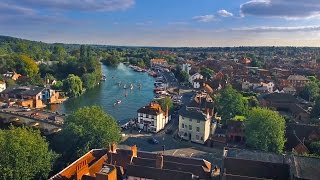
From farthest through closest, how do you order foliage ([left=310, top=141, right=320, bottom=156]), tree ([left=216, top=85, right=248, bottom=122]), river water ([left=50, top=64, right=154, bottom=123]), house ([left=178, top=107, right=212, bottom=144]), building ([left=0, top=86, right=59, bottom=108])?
building ([left=0, top=86, right=59, bottom=108]), river water ([left=50, top=64, right=154, bottom=123]), tree ([left=216, top=85, right=248, bottom=122]), house ([left=178, top=107, right=212, bottom=144]), foliage ([left=310, top=141, right=320, bottom=156])

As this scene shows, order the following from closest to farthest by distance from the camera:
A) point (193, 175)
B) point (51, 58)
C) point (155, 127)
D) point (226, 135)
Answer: point (193, 175), point (226, 135), point (155, 127), point (51, 58)

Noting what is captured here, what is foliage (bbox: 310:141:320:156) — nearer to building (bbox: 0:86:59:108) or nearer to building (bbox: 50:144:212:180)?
building (bbox: 50:144:212:180)

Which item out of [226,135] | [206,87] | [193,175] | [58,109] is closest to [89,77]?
[58,109]

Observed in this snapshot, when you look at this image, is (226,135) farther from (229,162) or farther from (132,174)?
(132,174)

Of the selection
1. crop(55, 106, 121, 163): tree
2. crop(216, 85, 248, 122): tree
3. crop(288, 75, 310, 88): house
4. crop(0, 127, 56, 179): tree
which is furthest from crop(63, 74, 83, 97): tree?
crop(288, 75, 310, 88): house

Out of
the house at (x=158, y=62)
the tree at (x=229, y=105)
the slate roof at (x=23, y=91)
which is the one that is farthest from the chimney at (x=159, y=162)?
the house at (x=158, y=62)

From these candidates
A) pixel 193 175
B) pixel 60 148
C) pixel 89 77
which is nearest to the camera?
pixel 193 175
